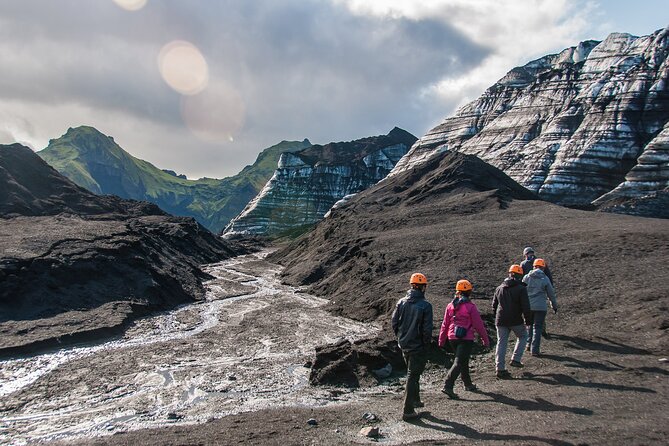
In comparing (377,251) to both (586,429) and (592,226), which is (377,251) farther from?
(586,429)

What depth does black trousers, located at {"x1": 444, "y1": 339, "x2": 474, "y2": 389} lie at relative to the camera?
11.0 meters

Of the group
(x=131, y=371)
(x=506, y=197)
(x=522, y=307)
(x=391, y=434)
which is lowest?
(x=131, y=371)

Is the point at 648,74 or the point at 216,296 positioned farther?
the point at 648,74

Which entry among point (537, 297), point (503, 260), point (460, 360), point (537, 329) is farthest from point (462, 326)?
point (503, 260)

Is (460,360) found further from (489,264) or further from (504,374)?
(489,264)

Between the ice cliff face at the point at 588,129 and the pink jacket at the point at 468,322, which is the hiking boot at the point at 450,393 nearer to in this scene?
the pink jacket at the point at 468,322

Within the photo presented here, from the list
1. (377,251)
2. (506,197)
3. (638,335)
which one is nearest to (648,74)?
(506,197)

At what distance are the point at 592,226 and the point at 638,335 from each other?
21.8 metres

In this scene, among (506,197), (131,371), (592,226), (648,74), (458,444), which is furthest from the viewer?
(648,74)

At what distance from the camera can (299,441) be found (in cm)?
908

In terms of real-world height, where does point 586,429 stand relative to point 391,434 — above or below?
above

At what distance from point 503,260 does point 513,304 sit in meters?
19.4

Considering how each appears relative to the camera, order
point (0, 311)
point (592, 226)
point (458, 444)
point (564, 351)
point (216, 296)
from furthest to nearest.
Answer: point (216, 296)
point (592, 226)
point (0, 311)
point (564, 351)
point (458, 444)

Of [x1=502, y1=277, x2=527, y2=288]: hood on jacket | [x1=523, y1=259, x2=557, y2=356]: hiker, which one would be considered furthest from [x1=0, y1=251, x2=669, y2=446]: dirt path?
[x1=502, y1=277, x2=527, y2=288]: hood on jacket
